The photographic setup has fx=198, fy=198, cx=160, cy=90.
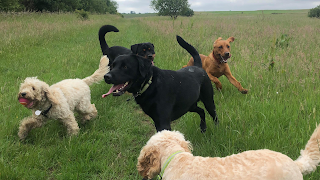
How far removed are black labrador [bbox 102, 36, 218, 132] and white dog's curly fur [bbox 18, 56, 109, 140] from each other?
948 millimetres

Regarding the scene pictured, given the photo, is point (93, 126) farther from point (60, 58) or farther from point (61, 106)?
point (60, 58)

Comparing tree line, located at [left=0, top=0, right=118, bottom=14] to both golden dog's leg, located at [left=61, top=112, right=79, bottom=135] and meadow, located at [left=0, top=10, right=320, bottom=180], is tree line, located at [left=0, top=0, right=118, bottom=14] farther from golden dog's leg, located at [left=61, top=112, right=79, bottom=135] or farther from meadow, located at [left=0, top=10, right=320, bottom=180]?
golden dog's leg, located at [left=61, top=112, right=79, bottom=135]

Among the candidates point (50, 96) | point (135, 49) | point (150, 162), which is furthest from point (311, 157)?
point (135, 49)

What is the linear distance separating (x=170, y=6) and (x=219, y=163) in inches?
1962

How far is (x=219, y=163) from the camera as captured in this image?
4.46ft

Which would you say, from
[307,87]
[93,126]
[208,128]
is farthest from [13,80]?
[307,87]

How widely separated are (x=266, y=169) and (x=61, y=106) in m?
2.75

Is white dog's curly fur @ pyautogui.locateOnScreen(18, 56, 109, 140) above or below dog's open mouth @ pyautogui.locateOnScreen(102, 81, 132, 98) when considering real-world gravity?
below

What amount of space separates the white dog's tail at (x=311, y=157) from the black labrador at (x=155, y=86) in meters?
1.37

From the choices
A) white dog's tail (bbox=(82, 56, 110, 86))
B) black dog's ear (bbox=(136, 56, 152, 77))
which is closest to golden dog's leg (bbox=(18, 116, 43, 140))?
white dog's tail (bbox=(82, 56, 110, 86))

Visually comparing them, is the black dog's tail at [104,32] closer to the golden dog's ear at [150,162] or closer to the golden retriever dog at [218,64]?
the golden retriever dog at [218,64]

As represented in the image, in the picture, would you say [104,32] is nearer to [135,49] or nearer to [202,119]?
[135,49]

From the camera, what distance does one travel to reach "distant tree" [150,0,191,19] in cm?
4619

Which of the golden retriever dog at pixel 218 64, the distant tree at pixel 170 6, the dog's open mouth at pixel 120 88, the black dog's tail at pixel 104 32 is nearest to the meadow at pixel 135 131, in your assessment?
the golden retriever dog at pixel 218 64
